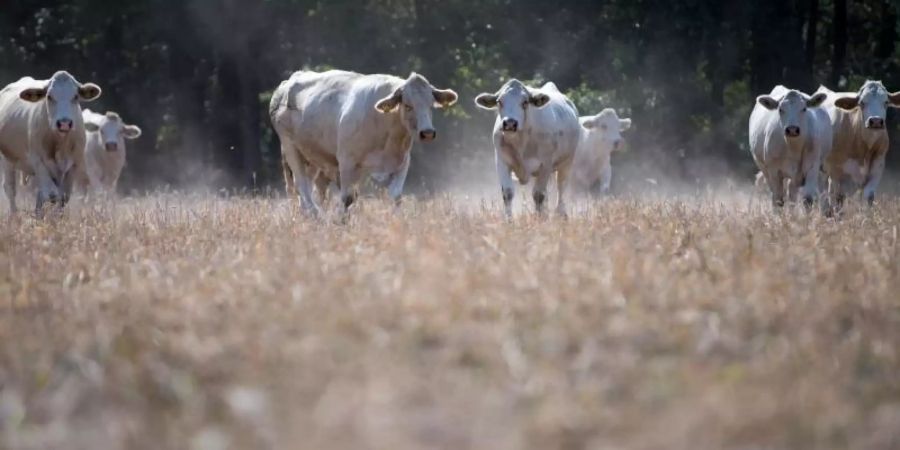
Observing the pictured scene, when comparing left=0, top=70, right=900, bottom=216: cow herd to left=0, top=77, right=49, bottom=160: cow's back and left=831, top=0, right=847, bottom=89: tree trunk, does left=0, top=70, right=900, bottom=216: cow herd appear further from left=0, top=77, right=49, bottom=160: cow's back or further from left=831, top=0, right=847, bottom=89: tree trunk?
left=831, top=0, right=847, bottom=89: tree trunk

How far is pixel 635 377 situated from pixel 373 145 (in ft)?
36.3

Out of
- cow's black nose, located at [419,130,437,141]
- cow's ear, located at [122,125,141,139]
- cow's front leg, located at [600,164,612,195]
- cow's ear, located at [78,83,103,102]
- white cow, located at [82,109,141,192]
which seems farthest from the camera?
cow's front leg, located at [600,164,612,195]

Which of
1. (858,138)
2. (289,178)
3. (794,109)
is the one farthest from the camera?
(858,138)

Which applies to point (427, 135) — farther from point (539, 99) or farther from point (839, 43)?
point (839, 43)

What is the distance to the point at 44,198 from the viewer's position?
701 inches

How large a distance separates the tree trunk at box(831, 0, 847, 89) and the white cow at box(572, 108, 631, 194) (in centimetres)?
956

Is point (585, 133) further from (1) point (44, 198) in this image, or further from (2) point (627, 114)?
(1) point (44, 198)

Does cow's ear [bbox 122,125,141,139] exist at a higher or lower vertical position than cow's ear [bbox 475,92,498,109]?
lower

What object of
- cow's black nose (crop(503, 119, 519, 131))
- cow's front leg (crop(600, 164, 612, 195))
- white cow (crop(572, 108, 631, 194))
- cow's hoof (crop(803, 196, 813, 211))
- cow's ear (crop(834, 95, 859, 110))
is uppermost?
cow's black nose (crop(503, 119, 519, 131))

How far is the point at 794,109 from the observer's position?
1786cm

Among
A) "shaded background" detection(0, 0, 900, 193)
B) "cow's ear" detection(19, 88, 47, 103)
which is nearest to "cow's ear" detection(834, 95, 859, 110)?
"cow's ear" detection(19, 88, 47, 103)

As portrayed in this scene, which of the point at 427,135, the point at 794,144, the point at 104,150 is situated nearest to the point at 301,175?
the point at 427,135

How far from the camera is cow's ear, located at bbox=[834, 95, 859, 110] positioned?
20.4 m

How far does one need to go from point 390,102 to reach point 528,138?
2101 mm
